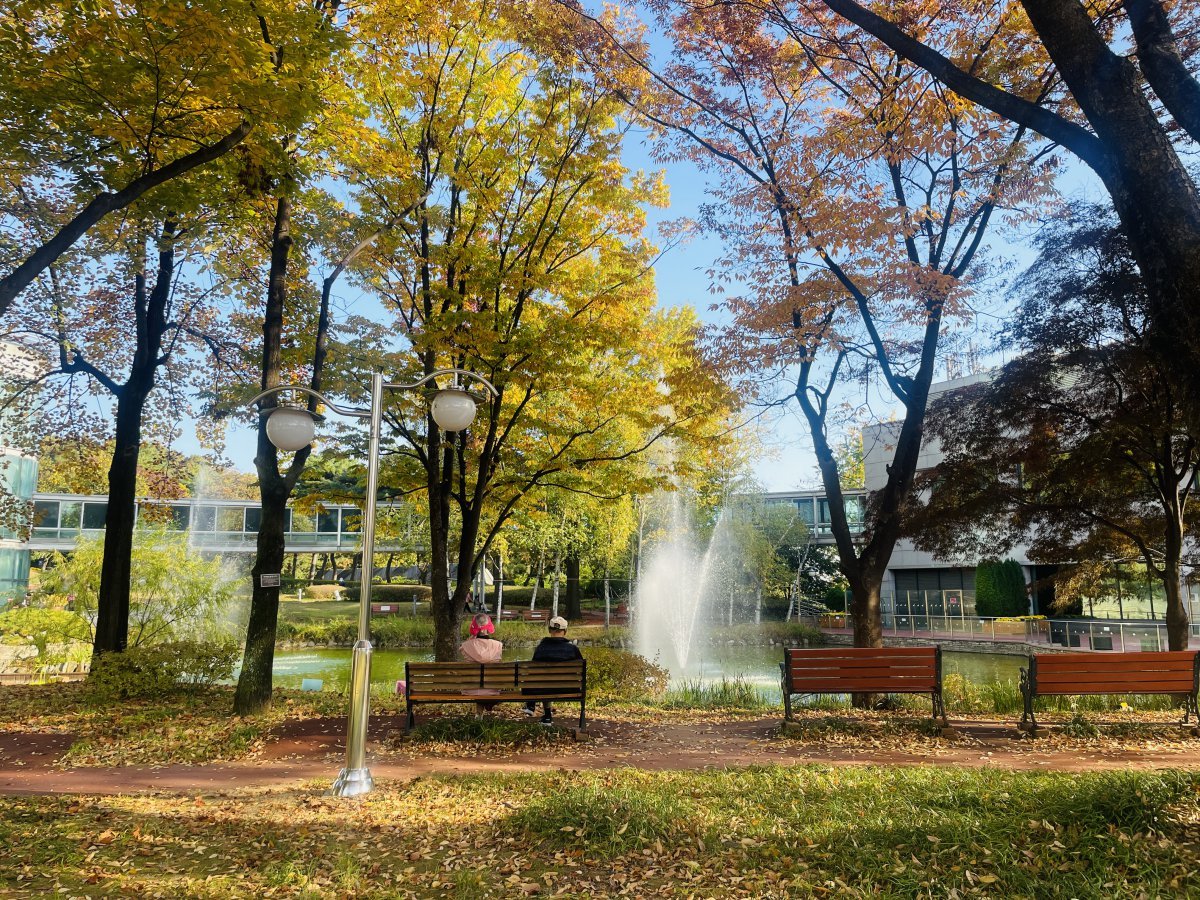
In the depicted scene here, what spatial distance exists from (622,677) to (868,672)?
15.7 ft

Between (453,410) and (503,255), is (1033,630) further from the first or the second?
(453,410)

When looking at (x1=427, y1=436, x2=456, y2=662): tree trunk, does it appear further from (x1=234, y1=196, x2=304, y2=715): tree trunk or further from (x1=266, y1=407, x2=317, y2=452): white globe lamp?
(x1=266, y1=407, x2=317, y2=452): white globe lamp

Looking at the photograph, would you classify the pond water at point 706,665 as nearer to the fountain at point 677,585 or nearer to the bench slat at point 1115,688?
the fountain at point 677,585

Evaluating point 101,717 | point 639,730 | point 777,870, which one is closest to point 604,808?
point 777,870

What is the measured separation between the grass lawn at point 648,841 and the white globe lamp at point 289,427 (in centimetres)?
273

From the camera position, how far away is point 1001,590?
1089 inches

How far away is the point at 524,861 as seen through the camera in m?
4.23

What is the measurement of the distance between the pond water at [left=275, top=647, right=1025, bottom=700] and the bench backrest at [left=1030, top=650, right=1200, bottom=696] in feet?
17.6

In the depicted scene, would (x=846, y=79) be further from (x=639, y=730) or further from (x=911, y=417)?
(x=639, y=730)

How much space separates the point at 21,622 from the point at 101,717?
6496 millimetres

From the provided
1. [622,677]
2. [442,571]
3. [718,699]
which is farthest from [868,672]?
[442,571]

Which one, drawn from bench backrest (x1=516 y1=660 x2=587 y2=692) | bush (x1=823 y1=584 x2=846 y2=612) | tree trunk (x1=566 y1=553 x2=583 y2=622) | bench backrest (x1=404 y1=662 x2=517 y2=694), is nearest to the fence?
bush (x1=823 y1=584 x2=846 y2=612)

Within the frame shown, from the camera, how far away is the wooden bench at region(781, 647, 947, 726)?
Answer: 7953 millimetres

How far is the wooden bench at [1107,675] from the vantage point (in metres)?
7.77
